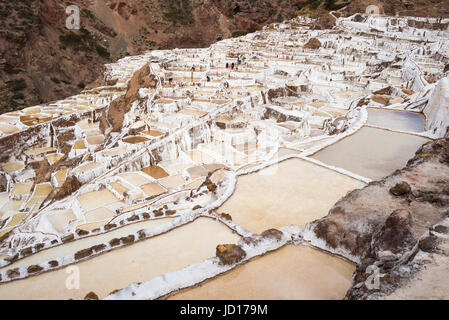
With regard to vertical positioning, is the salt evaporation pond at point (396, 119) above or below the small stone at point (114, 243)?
above

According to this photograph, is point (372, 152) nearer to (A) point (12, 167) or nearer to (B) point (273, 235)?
(B) point (273, 235)

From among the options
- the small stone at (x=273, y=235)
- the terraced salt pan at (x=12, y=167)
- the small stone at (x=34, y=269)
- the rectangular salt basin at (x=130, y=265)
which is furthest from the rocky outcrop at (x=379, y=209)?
the terraced salt pan at (x=12, y=167)

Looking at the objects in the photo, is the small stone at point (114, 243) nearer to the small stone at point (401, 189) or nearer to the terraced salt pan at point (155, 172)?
the small stone at point (401, 189)

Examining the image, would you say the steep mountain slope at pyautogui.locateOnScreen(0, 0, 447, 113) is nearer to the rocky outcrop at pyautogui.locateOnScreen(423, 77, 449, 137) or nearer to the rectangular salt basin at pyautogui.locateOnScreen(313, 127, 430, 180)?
the rocky outcrop at pyautogui.locateOnScreen(423, 77, 449, 137)

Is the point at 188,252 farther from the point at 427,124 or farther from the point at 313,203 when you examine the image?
the point at 427,124

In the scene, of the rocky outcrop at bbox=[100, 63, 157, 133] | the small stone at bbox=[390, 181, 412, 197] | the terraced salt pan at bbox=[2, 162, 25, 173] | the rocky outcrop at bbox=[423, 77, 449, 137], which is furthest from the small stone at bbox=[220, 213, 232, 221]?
the terraced salt pan at bbox=[2, 162, 25, 173]
